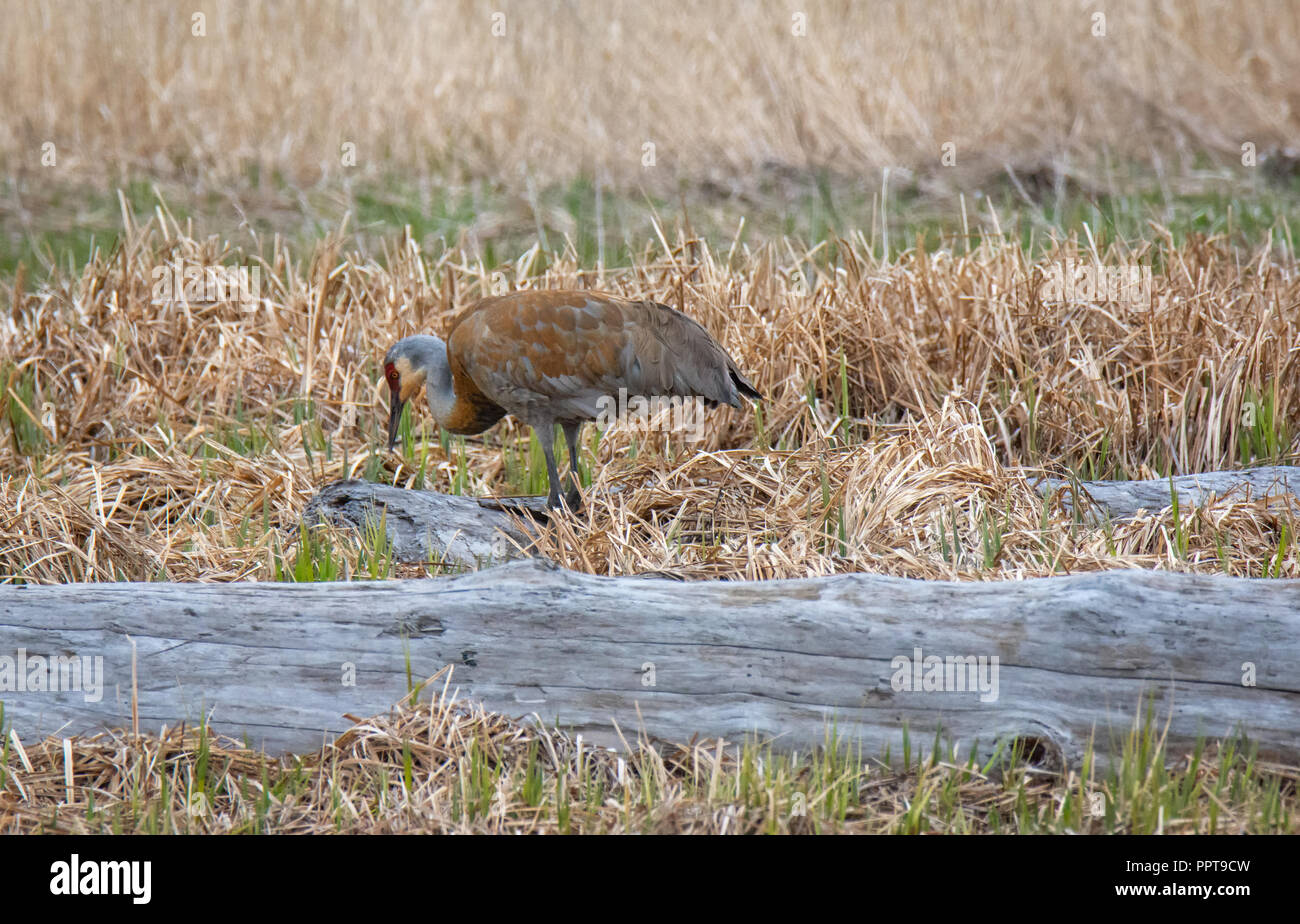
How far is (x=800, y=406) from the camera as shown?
573 cm

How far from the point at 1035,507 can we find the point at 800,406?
138cm

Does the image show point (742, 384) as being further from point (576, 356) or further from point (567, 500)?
point (567, 500)

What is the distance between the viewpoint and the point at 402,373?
5.24 metres

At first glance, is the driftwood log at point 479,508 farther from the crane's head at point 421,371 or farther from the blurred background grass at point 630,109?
the blurred background grass at point 630,109

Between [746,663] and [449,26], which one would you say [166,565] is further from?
[449,26]

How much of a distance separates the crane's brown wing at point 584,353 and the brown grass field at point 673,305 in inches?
15.7

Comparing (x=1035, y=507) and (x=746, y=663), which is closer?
(x=746, y=663)

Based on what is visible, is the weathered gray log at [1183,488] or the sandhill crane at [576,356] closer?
the weathered gray log at [1183,488]

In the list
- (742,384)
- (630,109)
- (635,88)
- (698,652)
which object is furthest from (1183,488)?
(635,88)

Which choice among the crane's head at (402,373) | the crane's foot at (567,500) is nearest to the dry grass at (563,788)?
the crane's foot at (567,500)

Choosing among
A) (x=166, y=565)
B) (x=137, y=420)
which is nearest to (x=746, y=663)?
(x=166, y=565)

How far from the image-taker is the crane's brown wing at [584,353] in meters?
4.79

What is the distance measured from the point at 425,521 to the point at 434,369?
1.03 m

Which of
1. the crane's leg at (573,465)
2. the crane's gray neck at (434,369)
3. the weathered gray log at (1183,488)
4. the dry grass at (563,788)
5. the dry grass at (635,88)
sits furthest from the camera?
the dry grass at (635,88)
